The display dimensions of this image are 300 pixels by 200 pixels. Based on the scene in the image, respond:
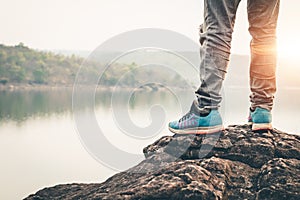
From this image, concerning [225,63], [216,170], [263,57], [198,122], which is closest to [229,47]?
[225,63]

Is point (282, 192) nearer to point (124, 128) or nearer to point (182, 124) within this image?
point (182, 124)

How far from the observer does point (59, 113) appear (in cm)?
2291

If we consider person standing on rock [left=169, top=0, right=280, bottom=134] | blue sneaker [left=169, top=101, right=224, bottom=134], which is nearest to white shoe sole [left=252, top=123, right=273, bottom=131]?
person standing on rock [left=169, top=0, right=280, bottom=134]

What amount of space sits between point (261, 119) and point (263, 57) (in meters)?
0.34

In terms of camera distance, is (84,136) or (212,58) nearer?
(212,58)

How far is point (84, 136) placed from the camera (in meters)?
2.91

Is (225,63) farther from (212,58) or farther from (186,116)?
(186,116)

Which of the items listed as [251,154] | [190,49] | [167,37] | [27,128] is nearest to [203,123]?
[251,154]

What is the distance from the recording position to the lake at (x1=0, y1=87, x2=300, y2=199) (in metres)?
3.05

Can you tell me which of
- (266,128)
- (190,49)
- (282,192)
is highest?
(190,49)

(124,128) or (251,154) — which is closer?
(251,154)

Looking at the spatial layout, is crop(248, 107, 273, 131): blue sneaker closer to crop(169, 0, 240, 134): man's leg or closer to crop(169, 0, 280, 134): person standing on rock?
crop(169, 0, 280, 134): person standing on rock

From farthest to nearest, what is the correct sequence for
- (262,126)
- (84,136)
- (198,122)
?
(84,136) → (262,126) → (198,122)

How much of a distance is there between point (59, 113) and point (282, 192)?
2187 cm
